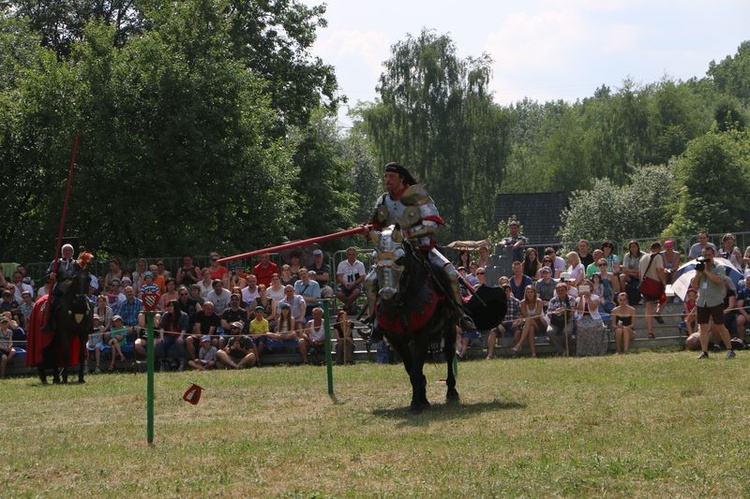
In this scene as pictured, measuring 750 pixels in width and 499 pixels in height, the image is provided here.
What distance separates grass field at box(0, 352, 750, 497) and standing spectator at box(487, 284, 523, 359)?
12.8 ft

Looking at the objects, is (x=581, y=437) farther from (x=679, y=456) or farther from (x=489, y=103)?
(x=489, y=103)

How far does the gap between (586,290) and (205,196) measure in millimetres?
15212

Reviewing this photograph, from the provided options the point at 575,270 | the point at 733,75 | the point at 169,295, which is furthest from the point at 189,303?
the point at 733,75

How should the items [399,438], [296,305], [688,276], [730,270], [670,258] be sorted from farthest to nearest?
1. [670,258]
2. [296,305]
3. [688,276]
4. [730,270]
5. [399,438]

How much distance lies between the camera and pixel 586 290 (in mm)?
21031

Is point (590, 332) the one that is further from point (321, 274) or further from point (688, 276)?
point (321, 274)

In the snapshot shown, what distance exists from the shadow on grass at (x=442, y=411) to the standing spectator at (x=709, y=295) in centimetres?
599

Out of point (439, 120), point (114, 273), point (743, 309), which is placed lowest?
point (743, 309)

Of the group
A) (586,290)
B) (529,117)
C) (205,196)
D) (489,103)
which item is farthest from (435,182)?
(529,117)

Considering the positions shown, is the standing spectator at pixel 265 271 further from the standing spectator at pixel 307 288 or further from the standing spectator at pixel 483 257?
the standing spectator at pixel 483 257

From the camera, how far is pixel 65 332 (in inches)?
746

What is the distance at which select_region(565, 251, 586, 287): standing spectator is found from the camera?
71.1 ft

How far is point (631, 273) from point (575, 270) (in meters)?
1.05

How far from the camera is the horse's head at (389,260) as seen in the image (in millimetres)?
12352
